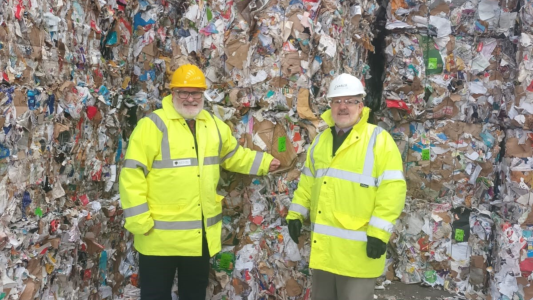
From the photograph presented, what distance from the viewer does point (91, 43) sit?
11.3 ft

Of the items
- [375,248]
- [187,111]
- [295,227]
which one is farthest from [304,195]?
[187,111]

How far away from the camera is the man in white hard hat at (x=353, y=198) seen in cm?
283

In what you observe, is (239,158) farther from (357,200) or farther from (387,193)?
(387,193)

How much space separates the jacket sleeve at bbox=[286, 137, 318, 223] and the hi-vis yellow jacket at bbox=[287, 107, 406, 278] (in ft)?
0.71

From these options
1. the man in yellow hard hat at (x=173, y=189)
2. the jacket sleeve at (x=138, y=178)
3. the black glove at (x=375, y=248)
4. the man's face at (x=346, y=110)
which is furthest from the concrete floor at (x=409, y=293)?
the jacket sleeve at (x=138, y=178)

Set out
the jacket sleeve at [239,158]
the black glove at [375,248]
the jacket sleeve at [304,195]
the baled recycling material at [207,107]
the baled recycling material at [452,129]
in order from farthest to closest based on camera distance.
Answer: the baled recycling material at [452,129] → the jacket sleeve at [239,158] → the jacket sleeve at [304,195] → the baled recycling material at [207,107] → the black glove at [375,248]

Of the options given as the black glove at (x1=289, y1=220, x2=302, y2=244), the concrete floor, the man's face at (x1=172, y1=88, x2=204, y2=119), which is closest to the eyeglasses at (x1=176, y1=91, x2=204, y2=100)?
the man's face at (x1=172, y1=88, x2=204, y2=119)

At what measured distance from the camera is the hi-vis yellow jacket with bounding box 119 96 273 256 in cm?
305

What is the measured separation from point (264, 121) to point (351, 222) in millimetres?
1269

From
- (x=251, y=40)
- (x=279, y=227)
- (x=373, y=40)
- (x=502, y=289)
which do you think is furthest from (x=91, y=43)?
(x=502, y=289)

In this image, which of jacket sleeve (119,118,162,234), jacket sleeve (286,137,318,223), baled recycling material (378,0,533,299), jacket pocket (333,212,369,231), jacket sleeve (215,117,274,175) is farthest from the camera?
baled recycling material (378,0,533,299)

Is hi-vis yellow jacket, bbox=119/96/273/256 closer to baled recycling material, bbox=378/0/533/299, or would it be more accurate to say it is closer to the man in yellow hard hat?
the man in yellow hard hat

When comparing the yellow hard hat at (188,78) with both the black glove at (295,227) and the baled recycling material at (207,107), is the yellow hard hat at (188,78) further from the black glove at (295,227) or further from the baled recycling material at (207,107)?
the black glove at (295,227)

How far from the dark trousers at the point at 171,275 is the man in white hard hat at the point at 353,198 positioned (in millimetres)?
895
